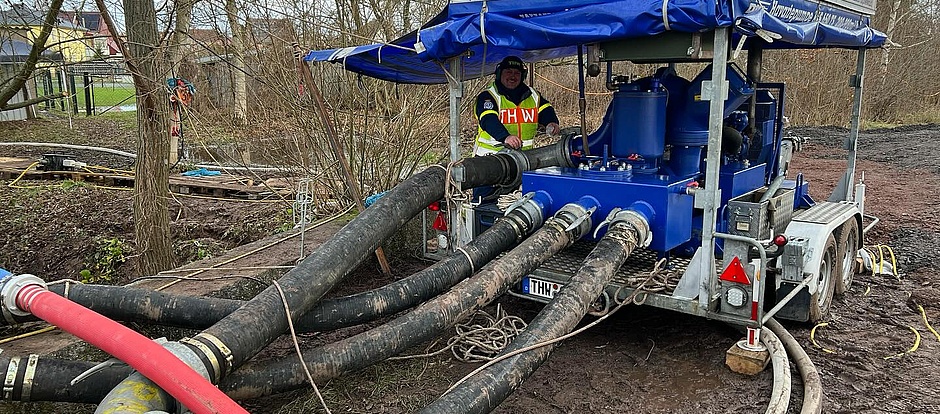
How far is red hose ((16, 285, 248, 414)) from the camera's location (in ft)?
9.30

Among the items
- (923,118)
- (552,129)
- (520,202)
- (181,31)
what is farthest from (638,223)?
(923,118)

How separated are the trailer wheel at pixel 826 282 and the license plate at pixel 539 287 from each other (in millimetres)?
2068

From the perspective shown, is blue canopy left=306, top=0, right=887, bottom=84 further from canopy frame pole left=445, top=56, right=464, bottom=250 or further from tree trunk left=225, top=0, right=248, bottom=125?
tree trunk left=225, top=0, right=248, bottom=125

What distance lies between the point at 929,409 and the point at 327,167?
6.60 metres

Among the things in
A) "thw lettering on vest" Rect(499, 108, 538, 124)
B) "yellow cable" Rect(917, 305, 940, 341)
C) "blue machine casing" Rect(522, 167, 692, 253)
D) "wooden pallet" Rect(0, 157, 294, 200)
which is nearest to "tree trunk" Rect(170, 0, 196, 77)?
"wooden pallet" Rect(0, 157, 294, 200)

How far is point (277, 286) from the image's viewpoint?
12.9ft

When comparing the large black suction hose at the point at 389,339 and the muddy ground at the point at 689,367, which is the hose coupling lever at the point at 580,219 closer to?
the large black suction hose at the point at 389,339

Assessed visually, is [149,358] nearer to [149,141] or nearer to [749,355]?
[749,355]

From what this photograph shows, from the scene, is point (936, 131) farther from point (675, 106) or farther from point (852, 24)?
point (675, 106)

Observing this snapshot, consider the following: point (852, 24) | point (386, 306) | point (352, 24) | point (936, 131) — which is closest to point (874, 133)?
point (936, 131)

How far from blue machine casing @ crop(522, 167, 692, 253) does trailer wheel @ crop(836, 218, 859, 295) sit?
185cm

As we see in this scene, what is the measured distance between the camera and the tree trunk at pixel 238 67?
7709 mm

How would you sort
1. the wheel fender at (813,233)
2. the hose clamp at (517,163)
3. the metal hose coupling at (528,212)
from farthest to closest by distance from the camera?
the hose clamp at (517,163)
the wheel fender at (813,233)
the metal hose coupling at (528,212)

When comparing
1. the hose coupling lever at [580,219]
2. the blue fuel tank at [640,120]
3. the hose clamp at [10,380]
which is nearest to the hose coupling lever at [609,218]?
the hose coupling lever at [580,219]
